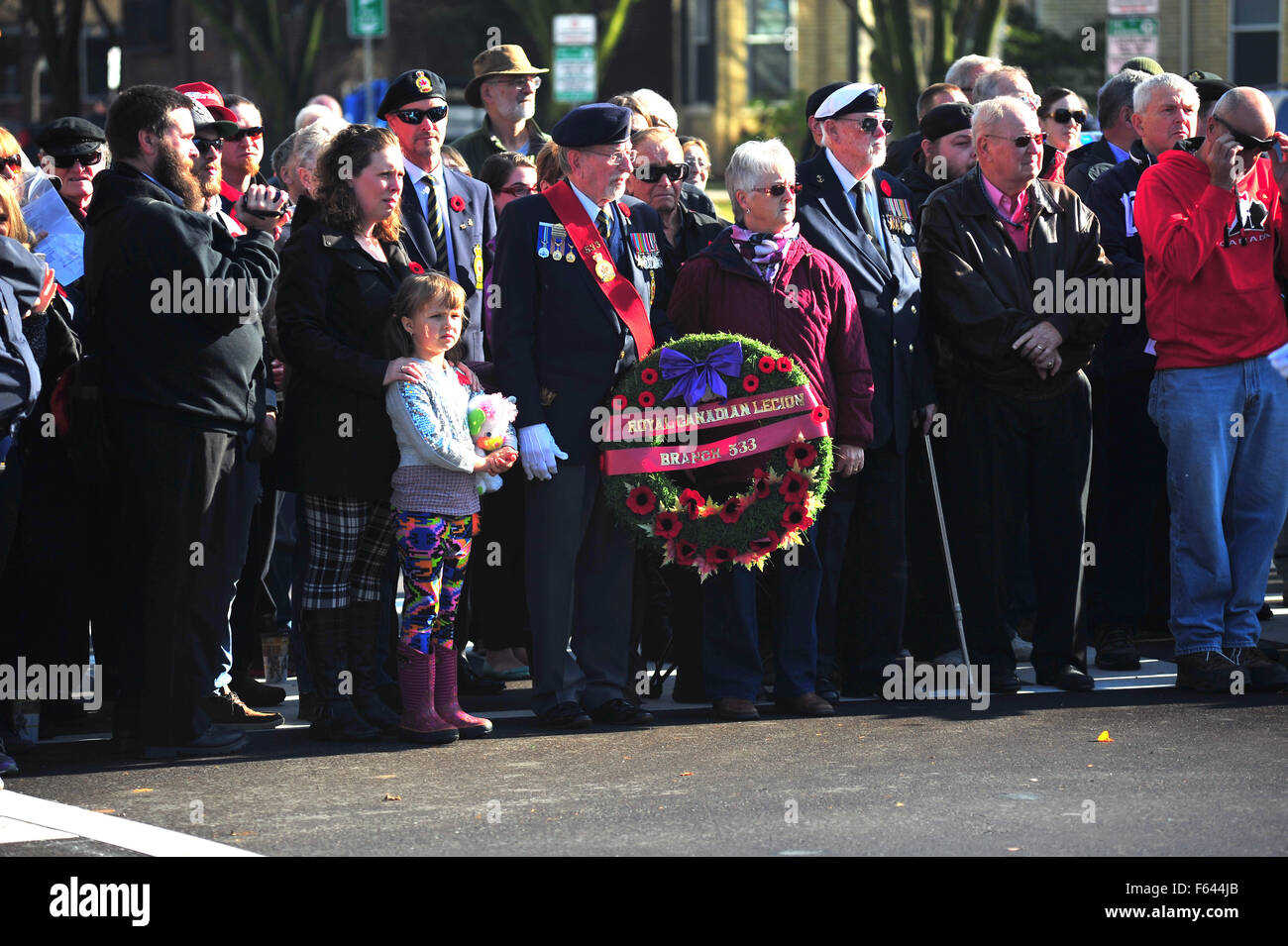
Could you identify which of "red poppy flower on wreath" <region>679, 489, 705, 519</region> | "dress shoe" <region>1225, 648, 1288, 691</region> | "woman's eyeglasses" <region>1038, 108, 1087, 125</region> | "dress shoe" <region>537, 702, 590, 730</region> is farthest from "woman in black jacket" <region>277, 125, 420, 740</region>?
"woman's eyeglasses" <region>1038, 108, 1087, 125</region>

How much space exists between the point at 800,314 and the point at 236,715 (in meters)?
2.79

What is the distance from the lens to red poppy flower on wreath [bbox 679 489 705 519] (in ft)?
26.2

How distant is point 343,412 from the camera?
25.1ft

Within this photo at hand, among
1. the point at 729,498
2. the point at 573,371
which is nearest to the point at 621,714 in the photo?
the point at 729,498

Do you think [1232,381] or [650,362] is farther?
[1232,381]

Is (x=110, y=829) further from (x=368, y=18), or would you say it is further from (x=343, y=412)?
(x=368, y=18)

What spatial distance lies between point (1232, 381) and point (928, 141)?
1.97 meters

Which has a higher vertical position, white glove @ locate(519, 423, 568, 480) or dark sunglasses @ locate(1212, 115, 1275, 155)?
dark sunglasses @ locate(1212, 115, 1275, 155)

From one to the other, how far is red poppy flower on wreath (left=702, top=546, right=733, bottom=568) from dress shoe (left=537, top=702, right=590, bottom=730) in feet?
2.55

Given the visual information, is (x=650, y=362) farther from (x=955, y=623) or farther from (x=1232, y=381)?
(x=1232, y=381)

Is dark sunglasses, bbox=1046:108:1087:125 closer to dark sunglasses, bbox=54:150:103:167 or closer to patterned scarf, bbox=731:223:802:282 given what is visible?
patterned scarf, bbox=731:223:802:282

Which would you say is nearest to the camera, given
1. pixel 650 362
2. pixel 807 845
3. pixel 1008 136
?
pixel 807 845

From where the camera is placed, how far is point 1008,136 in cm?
845
